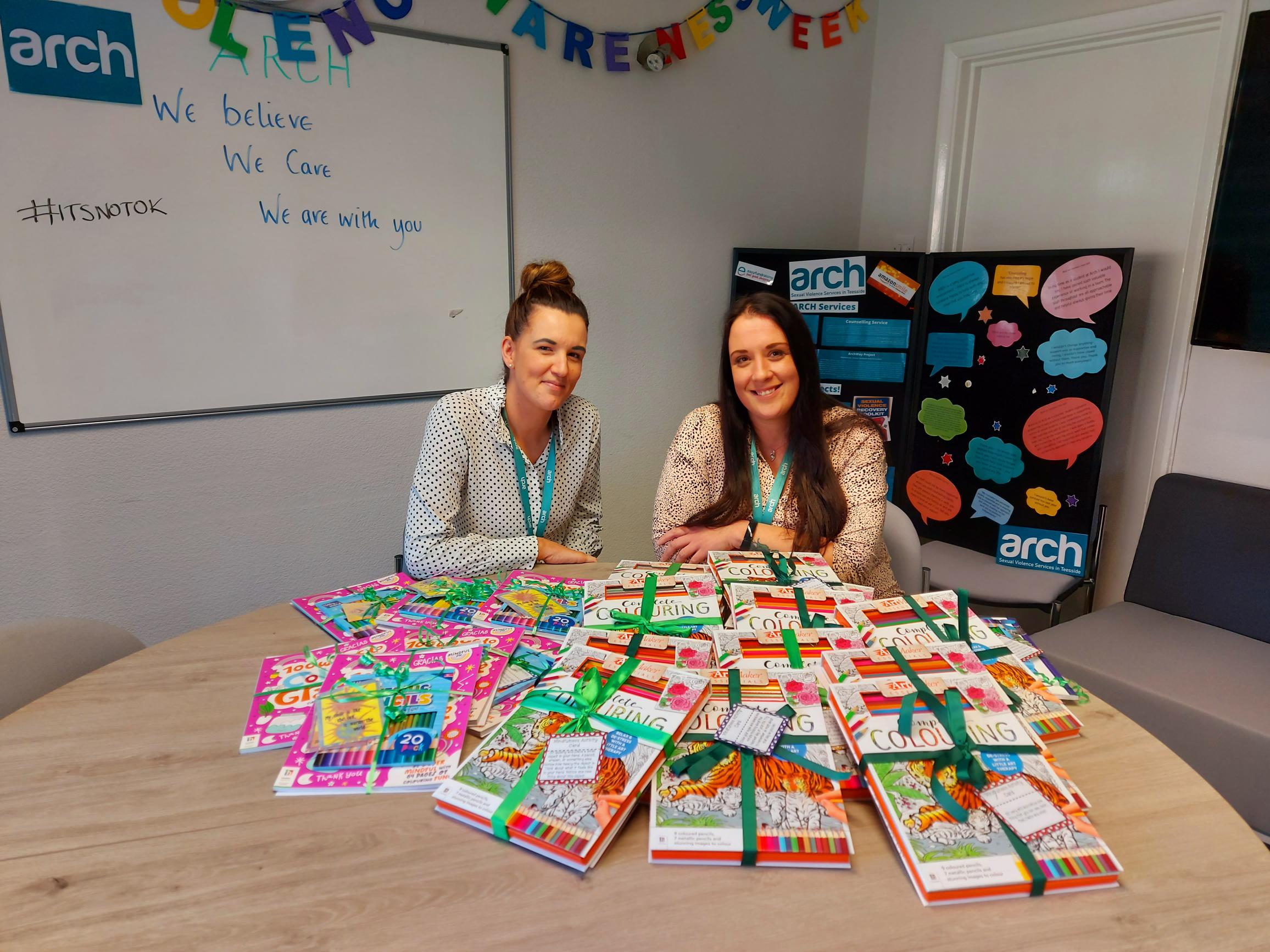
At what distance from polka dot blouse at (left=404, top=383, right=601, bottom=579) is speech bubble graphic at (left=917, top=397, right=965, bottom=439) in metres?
1.57

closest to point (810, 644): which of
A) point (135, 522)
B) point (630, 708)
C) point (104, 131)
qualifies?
point (630, 708)

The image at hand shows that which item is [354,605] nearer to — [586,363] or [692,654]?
[692,654]

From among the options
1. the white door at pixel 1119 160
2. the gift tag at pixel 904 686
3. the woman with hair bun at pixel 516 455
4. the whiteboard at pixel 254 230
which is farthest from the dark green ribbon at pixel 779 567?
the white door at pixel 1119 160

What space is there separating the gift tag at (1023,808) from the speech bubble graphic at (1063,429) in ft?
6.92

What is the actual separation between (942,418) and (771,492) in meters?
1.35

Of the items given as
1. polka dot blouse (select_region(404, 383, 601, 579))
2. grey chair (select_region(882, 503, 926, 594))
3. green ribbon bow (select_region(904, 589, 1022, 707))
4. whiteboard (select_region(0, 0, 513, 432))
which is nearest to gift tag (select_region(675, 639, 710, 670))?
green ribbon bow (select_region(904, 589, 1022, 707))

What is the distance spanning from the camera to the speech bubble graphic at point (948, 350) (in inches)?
117

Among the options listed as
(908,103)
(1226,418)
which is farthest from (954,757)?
(908,103)

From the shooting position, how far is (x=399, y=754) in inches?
41.7

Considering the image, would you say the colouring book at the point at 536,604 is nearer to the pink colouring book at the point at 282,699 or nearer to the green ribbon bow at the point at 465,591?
the green ribbon bow at the point at 465,591

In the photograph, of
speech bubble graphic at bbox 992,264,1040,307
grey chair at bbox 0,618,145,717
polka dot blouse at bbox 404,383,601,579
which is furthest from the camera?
speech bubble graphic at bbox 992,264,1040,307

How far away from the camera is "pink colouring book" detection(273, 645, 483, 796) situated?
1019 millimetres

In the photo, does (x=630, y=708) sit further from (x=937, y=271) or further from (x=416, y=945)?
(x=937, y=271)

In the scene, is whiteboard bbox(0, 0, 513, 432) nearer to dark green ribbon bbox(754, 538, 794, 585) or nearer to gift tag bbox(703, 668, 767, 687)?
dark green ribbon bbox(754, 538, 794, 585)
